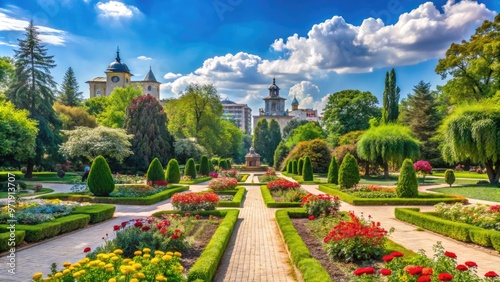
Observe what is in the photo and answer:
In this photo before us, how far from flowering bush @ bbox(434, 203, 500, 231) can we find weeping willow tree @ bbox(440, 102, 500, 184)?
515 inches

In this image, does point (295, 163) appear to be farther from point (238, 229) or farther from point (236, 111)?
point (236, 111)

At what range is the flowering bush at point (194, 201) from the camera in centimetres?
1373

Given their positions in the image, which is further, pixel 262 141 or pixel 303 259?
pixel 262 141

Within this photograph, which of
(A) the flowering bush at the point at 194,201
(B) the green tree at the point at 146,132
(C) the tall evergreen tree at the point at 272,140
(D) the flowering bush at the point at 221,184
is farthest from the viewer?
(C) the tall evergreen tree at the point at 272,140

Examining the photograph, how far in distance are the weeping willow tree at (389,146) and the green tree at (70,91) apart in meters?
45.9

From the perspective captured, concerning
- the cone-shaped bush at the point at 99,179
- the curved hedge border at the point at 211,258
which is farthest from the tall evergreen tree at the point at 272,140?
the curved hedge border at the point at 211,258

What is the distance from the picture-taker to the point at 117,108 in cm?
5047

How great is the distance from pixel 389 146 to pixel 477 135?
315 inches

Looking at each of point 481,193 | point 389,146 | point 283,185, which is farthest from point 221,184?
point 389,146

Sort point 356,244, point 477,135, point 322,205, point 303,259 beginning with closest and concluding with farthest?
point 303,259, point 356,244, point 322,205, point 477,135

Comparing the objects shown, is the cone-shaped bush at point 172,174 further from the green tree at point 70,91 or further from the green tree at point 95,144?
the green tree at point 70,91

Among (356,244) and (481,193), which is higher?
(356,244)

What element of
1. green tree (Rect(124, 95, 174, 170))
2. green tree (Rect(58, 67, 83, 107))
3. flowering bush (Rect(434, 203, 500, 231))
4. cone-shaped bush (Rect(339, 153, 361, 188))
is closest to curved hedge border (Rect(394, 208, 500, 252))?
flowering bush (Rect(434, 203, 500, 231))

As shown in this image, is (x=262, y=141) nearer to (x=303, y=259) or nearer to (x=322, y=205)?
(x=322, y=205)
